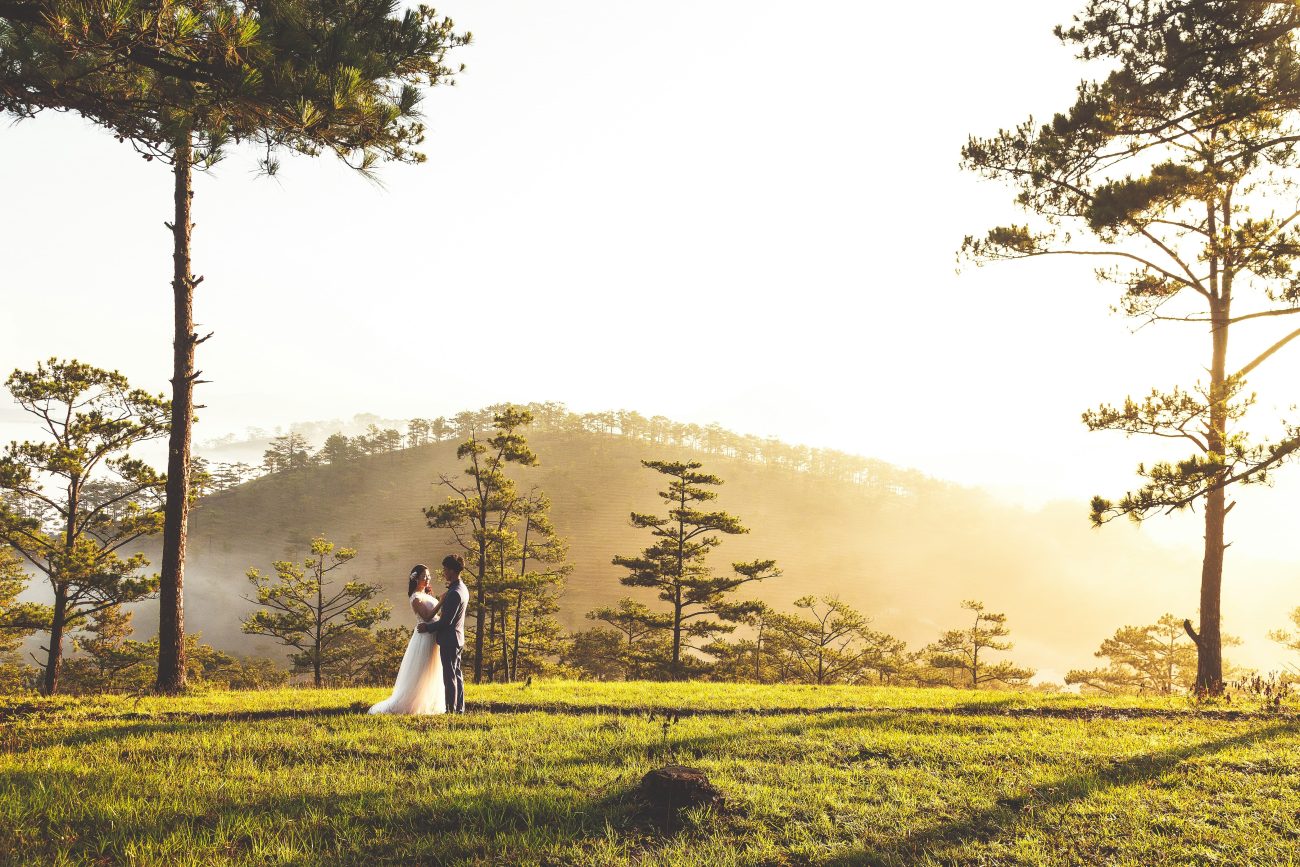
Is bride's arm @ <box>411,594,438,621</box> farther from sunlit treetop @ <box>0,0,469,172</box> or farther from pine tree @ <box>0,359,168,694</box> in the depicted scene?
pine tree @ <box>0,359,168,694</box>

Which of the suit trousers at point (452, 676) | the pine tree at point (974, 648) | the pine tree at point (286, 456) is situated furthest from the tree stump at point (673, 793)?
the pine tree at point (286, 456)

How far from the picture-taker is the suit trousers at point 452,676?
342 inches

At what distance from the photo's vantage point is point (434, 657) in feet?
28.2

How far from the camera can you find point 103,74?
7516 millimetres

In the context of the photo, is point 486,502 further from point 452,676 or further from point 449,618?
point 449,618

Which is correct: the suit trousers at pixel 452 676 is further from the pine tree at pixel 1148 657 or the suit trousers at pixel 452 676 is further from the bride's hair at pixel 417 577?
the pine tree at pixel 1148 657

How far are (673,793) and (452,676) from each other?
5073mm

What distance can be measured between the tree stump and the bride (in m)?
4.62

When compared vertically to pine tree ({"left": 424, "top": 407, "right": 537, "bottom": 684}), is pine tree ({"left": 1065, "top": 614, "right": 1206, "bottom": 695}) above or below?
below

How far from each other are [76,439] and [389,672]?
20.7 m

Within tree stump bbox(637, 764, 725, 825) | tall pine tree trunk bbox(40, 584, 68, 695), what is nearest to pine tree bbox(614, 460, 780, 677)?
tall pine tree trunk bbox(40, 584, 68, 695)

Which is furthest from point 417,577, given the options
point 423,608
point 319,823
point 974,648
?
point 974,648

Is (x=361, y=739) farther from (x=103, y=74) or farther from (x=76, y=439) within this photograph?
(x=76, y=439)

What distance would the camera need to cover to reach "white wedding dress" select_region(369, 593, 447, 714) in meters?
8.36
